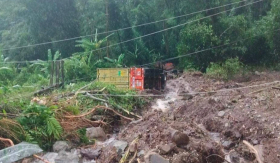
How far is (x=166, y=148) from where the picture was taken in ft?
25.6

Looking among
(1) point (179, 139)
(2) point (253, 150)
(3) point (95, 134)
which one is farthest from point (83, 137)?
(2) point (253, 150)

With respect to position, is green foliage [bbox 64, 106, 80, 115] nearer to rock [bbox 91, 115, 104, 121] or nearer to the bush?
rock [bbox 91, 115, 104, 121]

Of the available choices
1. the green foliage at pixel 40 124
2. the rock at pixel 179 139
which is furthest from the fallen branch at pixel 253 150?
the green foliage at pixel 40 124

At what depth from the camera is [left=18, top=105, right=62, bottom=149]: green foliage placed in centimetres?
917

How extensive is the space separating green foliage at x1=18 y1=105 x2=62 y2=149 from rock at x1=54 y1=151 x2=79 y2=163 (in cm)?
66

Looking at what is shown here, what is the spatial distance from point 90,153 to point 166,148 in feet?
7.05

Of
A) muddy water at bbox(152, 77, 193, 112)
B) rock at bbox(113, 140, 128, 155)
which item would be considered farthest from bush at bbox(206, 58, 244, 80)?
rock at bbox(113, 140, 128, 155)

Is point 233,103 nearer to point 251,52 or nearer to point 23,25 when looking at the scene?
point 251,52

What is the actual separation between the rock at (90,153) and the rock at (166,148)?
72.5 inches

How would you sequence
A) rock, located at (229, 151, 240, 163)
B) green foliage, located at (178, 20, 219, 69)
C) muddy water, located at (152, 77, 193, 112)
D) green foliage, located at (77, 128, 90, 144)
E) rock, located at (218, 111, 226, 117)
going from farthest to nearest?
1. green foliage, located at (178, 20, 219, 69)
2. muddy water, located at (152, 77, 193, 112)
3. rock, located at (218, 111, 226, 117)
4. green foliage, located at (77, 128, 90, 144)
5. rock, located at (229, 151, 240, 163)

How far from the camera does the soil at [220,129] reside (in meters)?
8.29

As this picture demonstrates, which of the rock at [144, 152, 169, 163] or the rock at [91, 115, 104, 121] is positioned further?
the rock at [91, 115, 104, 121]

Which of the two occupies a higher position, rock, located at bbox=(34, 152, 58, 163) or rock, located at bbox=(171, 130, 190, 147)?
rock, located at bbox=(171, 130, 190, 147)

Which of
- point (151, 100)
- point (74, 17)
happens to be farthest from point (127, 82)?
point (74, 17)
